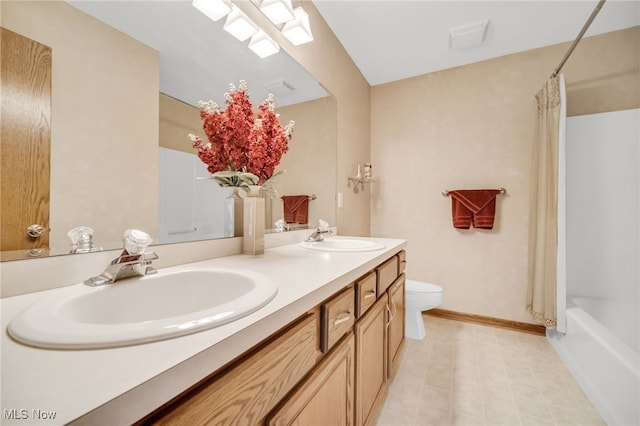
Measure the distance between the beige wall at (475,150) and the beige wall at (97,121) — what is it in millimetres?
2170

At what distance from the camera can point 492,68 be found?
214 cm

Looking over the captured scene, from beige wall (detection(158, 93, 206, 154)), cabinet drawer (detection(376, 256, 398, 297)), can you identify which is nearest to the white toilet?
cabinet drawer (detection(376, 256, 398, 297))

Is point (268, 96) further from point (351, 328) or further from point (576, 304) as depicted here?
point (576, 304)

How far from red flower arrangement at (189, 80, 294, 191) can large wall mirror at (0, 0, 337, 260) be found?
40mm

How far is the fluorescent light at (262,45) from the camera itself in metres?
1.17

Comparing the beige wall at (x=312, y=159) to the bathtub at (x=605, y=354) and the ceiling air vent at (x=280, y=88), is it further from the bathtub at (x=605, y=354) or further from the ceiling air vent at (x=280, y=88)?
the bathtub at (x=605, y=354)

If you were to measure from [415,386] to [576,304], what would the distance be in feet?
4.66

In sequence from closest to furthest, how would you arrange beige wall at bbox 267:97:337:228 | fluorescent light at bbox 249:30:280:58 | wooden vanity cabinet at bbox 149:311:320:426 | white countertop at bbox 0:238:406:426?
white countertop at bbox 0:238:406:426 < wooden vanity cabinet at bbox 149:311:320:426 < fluorescent light at bbox 249:30:280:58 < beige wall at bbox 267:97:337:228

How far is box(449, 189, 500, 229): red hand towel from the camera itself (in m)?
2.07

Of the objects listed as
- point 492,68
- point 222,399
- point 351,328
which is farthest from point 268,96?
point 492,68

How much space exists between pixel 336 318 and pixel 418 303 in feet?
4.50

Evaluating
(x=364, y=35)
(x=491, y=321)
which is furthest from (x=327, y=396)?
(x=364, y=35)

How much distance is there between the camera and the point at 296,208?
1.50 m

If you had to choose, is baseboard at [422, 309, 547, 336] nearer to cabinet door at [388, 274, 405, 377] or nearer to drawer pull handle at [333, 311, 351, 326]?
cabinet door at [388, 274, 405, 377]
